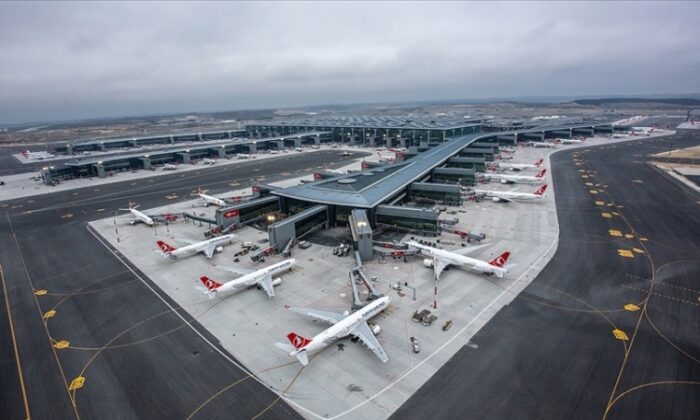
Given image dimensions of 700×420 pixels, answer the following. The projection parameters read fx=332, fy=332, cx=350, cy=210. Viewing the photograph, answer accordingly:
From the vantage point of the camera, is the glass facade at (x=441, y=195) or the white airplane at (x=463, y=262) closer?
the white airplane at (x=463, y=262)

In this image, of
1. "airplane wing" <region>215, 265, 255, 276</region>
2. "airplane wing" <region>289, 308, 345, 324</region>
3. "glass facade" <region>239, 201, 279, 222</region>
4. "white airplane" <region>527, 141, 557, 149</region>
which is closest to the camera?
"airplane wing" <region>289, 308, 345, 324</region>

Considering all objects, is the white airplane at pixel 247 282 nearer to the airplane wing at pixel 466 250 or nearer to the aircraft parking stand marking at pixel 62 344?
the aircraft parking stand marking at pixel 62 344

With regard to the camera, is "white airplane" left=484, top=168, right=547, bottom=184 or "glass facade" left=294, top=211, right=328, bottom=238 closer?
"glass facade" left=294, top=211, right=328, bottom=238

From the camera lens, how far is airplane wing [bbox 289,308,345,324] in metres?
44.1

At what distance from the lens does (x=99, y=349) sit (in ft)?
138

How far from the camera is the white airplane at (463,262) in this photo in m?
54.9

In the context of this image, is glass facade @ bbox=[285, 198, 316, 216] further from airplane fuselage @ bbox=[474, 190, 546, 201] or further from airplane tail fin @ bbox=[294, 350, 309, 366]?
airplane fuselage @ bbox=[474, 190, 546, 201]

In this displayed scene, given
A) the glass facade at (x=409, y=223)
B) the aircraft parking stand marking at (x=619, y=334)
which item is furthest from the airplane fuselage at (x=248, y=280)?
the aircraft parking stand marking at (x=619, y=334)

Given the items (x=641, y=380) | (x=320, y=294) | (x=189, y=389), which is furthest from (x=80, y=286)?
(x=641, y=380)

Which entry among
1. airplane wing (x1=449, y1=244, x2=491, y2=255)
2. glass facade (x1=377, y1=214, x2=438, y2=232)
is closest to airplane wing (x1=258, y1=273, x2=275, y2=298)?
glass facade (x1=377, y1=214, x2=438, y2=232)

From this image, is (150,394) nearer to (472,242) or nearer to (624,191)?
(472,242)

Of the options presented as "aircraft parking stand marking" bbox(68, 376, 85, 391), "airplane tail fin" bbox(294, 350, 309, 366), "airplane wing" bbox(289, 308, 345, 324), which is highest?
"airplane wing" bbox(289, 308, 345, 324)

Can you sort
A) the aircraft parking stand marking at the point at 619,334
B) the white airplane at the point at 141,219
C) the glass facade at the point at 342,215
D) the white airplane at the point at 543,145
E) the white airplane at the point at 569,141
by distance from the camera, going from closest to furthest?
the aircraft parking stand marking at the point at 619,334
the glass facade at the point at 342,215
the white airplane at the point at 141,219
the white airplane at the point at 543,145
the white airplane at the point at 569,141

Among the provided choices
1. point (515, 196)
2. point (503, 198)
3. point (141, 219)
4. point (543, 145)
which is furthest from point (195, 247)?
point (543, 145)
